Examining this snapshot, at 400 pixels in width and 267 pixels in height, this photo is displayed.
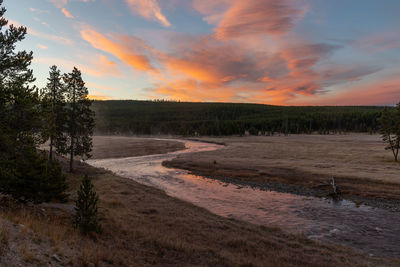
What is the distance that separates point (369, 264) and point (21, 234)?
50.1 ft

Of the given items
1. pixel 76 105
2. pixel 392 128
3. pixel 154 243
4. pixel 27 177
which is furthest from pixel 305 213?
pixel 392 128

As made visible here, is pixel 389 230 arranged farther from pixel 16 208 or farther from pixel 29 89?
pixel 29 89

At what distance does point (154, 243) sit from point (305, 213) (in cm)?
1499

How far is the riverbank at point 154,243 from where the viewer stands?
27.2 feet

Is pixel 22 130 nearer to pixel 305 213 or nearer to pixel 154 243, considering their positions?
pixel 154 243

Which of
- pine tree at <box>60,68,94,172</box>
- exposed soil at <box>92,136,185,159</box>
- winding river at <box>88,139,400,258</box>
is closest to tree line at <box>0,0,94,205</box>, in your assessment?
winding river at <box>88,139,400,258</box>

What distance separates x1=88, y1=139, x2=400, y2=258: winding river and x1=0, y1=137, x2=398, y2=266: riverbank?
2.16 meters

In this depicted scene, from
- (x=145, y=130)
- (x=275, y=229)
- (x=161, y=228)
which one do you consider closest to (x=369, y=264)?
(x=275, y=229)

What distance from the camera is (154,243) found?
11766 millimetres

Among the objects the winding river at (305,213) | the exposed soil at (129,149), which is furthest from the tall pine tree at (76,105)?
the exposed soil at (129,149)

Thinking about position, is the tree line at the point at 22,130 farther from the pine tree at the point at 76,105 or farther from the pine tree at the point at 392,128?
the pine tree at the point at 392,128

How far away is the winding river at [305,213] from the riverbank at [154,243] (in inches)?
85.2

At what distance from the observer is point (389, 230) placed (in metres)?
17.5

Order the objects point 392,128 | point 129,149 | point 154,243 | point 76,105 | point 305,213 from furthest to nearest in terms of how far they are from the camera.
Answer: point 129,149
point 392,128
point 76,105
point 305,213
point 154,243
